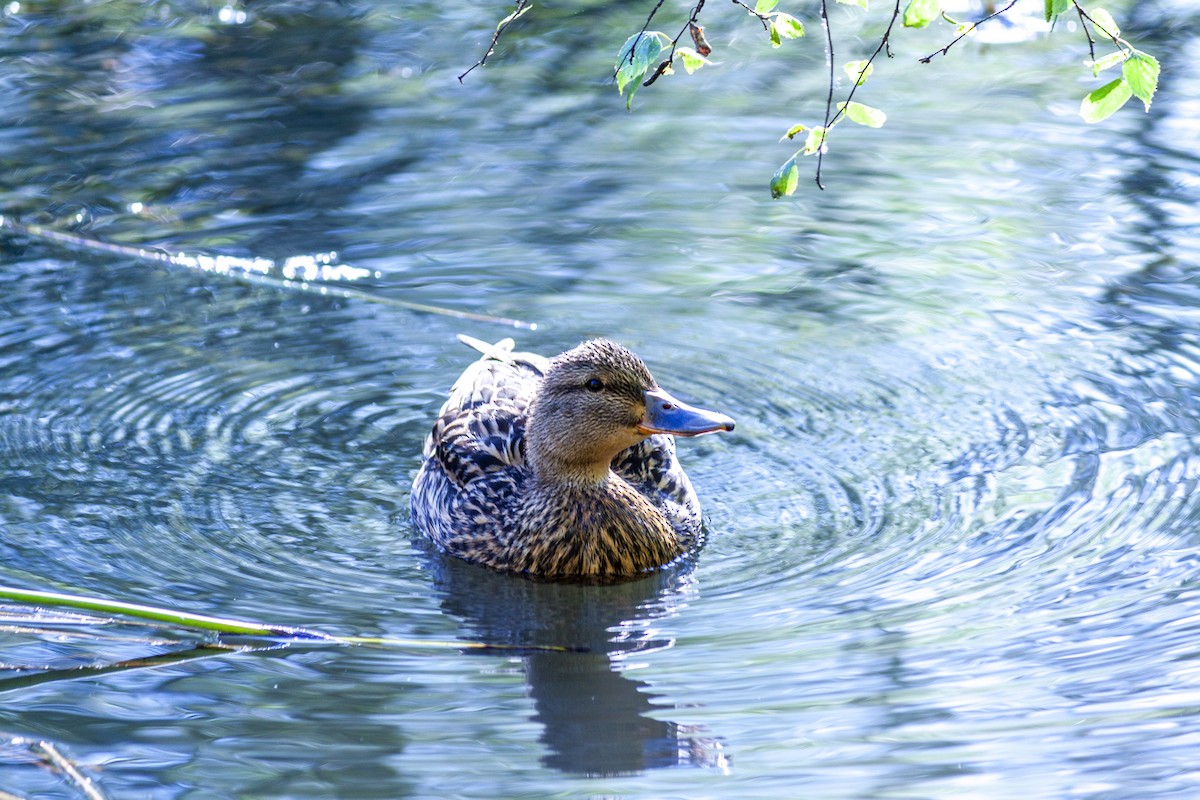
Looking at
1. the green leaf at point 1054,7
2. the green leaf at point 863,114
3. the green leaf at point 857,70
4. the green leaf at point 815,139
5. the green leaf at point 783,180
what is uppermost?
the green leaf at point 1054,7

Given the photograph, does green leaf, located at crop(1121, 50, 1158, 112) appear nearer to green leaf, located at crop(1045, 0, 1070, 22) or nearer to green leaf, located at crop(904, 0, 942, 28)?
green leaf, located at crop(1045, 0, 1070, 22)

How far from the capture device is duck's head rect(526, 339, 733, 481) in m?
7.02

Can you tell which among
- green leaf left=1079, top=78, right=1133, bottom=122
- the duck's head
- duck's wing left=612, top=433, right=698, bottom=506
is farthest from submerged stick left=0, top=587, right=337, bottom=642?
green leaf left=1079, top=78, right=1133, bottom=122

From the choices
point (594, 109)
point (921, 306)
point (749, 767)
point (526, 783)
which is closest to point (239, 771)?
point (526, 783)

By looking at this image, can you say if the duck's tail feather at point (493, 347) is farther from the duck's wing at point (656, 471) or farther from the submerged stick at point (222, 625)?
the submerged stick at point (222, 625)

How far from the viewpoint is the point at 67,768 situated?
17.9 ft

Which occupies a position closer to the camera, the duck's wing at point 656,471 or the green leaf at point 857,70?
the green leaf at point 857,70

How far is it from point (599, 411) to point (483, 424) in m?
0.87

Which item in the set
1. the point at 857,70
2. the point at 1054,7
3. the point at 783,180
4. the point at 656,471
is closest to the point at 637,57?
the point at 783,180

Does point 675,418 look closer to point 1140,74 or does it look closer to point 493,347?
point 493,347

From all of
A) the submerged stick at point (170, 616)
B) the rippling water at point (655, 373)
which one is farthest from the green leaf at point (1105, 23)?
the submerged stick at point (170, 616)

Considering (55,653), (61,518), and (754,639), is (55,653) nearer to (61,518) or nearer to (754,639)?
(61,518)

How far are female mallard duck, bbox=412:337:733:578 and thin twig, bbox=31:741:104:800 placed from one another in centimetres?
222

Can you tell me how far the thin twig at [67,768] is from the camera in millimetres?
5336
